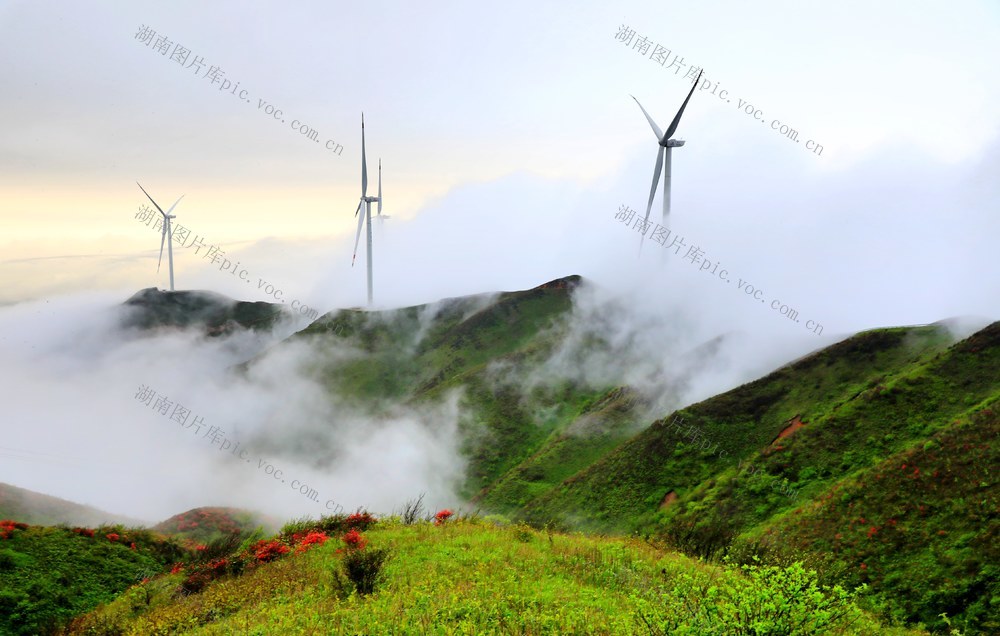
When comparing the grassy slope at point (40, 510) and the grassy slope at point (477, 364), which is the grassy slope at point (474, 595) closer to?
the grassy slope at point (40, 510)

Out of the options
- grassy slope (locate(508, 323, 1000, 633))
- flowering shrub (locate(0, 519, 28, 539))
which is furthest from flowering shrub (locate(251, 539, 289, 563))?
grassy slope (locate(508, 323, 1000, 633))

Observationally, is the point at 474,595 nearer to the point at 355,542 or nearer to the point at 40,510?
the point at 355,542

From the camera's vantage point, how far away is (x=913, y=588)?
28250mm

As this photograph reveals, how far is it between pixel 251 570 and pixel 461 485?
75.2 metres

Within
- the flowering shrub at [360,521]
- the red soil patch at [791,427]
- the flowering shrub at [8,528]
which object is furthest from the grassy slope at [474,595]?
the red soil patch at [791,427]

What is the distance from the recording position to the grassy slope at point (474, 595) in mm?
13156

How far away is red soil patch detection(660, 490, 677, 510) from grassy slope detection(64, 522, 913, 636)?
31.8 metres

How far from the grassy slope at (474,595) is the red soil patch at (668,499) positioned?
3181 cm

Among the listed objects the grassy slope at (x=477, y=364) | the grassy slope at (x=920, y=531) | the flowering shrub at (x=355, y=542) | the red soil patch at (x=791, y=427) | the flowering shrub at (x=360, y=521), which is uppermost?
the grassy slope at (x=477, y=364)

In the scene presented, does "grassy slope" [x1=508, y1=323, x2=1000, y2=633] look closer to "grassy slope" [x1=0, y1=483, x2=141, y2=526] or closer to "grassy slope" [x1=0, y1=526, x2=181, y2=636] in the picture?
"grassy slope" [x1=0, y1=526, x2=181, y2=636]

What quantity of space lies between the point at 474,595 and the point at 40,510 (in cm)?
6267

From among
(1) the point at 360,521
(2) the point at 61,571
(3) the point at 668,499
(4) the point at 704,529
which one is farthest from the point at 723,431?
(2) the point at 61,571

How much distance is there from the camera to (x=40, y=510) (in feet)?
196

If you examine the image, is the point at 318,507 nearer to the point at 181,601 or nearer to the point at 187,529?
the point at 187,529
